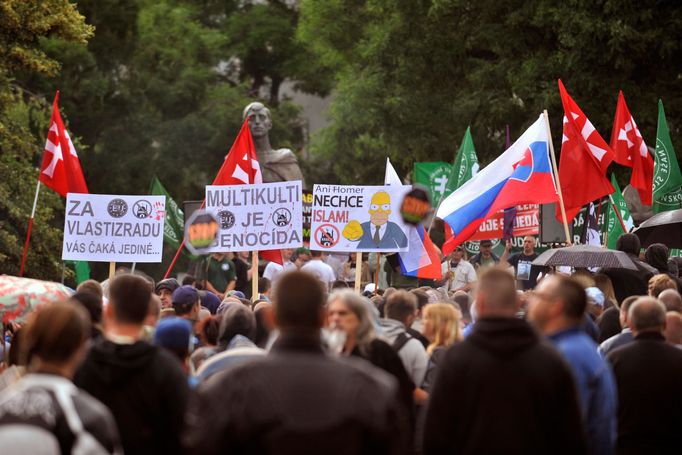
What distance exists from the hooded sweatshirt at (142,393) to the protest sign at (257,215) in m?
9.06

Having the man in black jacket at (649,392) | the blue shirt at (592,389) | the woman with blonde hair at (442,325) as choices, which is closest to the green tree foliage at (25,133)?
the woman with blonde hair at (442,325)

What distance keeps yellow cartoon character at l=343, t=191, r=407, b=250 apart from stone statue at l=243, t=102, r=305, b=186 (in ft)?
25.2

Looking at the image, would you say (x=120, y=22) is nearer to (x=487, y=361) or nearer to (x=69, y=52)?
(x=69, y=52)

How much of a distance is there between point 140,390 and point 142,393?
0.05 feet

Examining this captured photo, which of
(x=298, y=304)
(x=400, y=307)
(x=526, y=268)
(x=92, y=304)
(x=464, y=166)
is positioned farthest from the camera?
(x=464, y=166)

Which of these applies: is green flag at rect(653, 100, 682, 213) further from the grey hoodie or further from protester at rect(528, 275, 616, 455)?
protester at rect(528, 275, 616, 455)

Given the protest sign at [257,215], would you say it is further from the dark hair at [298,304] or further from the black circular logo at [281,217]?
the dark hair at [298,304]

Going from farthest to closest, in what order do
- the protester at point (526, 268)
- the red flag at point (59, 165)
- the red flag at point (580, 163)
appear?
1. the protester at point (526, 268)
2. the red flag at point (59, 165)
3. the red flag at point (580, 163)

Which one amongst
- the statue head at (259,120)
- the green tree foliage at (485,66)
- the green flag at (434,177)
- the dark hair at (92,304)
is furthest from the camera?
the green tree foliage at (485,66)

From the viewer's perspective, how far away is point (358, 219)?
607 inches

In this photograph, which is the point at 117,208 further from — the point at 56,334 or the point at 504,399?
the point at 56,334

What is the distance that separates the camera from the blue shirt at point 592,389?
6555mm

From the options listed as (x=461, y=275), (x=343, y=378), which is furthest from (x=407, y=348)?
(x=461, y=275)

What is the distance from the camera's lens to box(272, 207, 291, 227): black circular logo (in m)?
15.2
